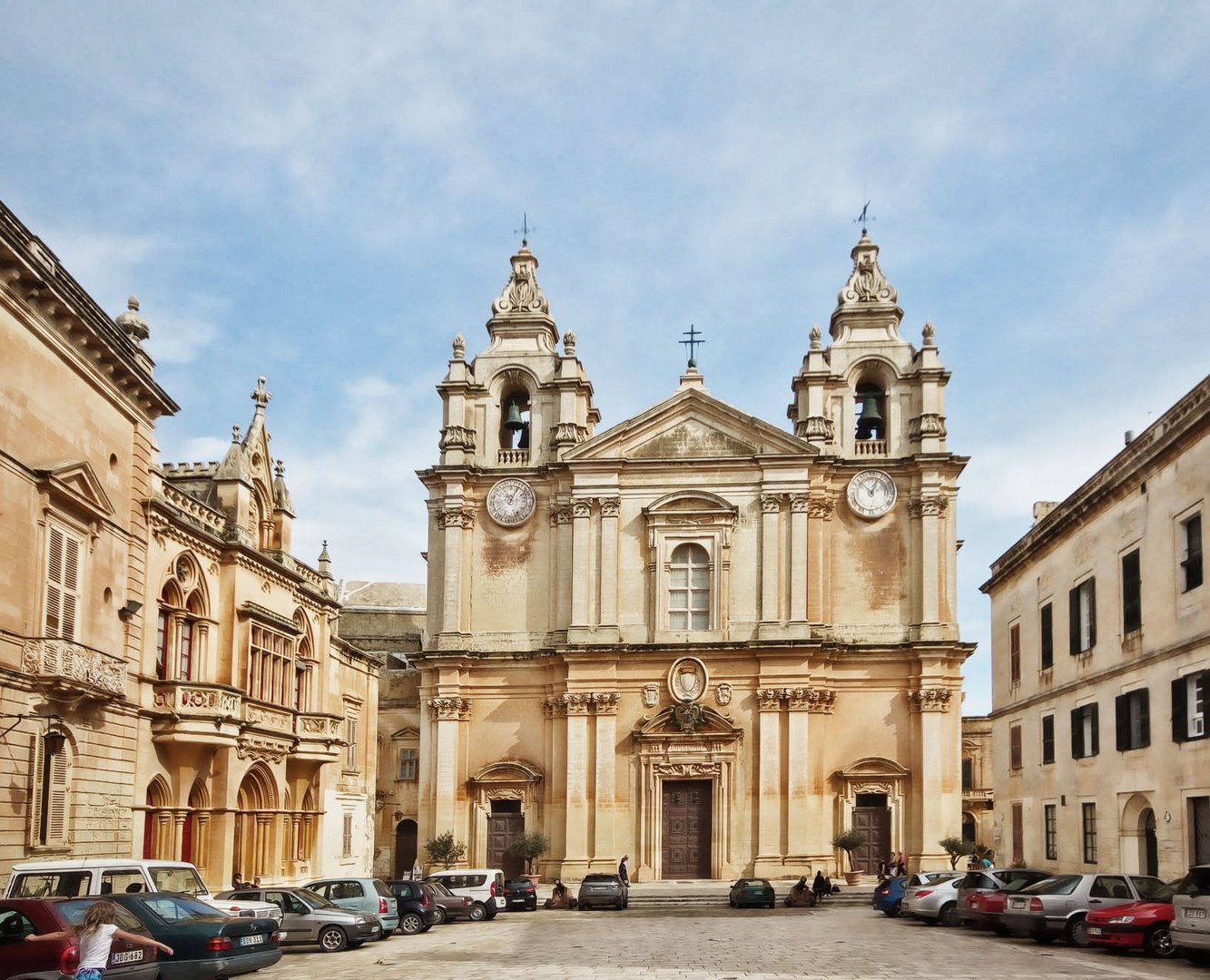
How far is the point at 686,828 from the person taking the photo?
45500mm

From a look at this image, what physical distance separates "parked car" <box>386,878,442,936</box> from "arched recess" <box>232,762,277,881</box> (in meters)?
4.99

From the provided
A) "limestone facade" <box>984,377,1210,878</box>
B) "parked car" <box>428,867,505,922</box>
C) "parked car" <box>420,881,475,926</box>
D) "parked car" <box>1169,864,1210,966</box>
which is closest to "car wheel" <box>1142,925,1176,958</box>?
"parked car" <box>1169,864,1210,966</box>

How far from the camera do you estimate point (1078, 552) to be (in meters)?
34.5

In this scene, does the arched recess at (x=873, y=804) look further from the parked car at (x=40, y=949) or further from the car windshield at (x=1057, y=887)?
the parked car at (x=40, y=949)

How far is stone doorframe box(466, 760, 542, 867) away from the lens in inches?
1826

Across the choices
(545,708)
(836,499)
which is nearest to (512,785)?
(545,708)

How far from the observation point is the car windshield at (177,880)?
70.1 ft

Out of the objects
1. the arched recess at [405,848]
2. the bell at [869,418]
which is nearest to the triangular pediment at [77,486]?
the bell at [869,418]

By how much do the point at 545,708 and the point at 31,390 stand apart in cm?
2567

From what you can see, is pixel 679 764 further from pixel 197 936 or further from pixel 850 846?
pixel 197 936

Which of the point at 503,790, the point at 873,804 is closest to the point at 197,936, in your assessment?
the point at 503,790

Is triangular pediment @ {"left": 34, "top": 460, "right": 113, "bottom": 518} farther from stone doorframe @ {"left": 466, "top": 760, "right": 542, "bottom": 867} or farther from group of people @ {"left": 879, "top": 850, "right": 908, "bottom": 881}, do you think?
group of people @ {"left": 879, "top": 850, "right": 908, "bottom": 881}

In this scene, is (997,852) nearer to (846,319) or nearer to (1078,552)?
(1078,552)

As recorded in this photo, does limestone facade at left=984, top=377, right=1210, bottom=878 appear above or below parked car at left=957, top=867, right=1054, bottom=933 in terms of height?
above
